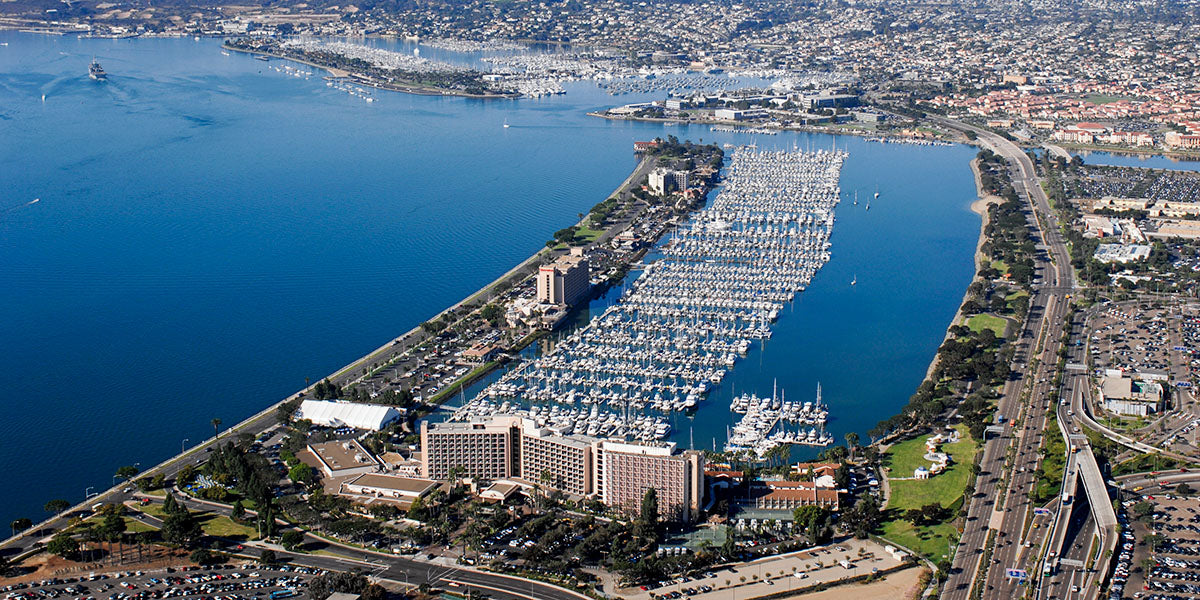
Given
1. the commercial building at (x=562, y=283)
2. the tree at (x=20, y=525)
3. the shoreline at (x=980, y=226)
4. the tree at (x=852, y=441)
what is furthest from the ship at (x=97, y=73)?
the tree at (x=852, y=441)

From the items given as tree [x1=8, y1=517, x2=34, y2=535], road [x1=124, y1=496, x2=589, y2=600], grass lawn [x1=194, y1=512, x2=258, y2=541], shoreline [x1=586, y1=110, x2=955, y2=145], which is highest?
shoreline [x1=586, y1=110, x2=955, y2=145]

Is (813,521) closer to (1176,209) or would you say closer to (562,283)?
(562,283)

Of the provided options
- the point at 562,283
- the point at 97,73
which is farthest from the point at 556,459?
the point at 97,73

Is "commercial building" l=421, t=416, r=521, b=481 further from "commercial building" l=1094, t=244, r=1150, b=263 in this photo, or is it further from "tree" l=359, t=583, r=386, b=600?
"commercial building" l=1094, t=244, r=1150, b=263

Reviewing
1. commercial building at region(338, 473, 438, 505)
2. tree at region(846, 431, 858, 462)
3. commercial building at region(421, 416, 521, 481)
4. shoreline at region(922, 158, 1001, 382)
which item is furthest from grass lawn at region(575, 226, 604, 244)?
commercial building at region(338, 473, 438, 505)

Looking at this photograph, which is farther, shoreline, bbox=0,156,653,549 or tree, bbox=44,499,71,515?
shoreline, bbox=0,156,653,549

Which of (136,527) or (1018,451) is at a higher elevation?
(1018,451)

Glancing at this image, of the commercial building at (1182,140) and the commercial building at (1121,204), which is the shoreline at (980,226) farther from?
the commercial building at (1182,140)
